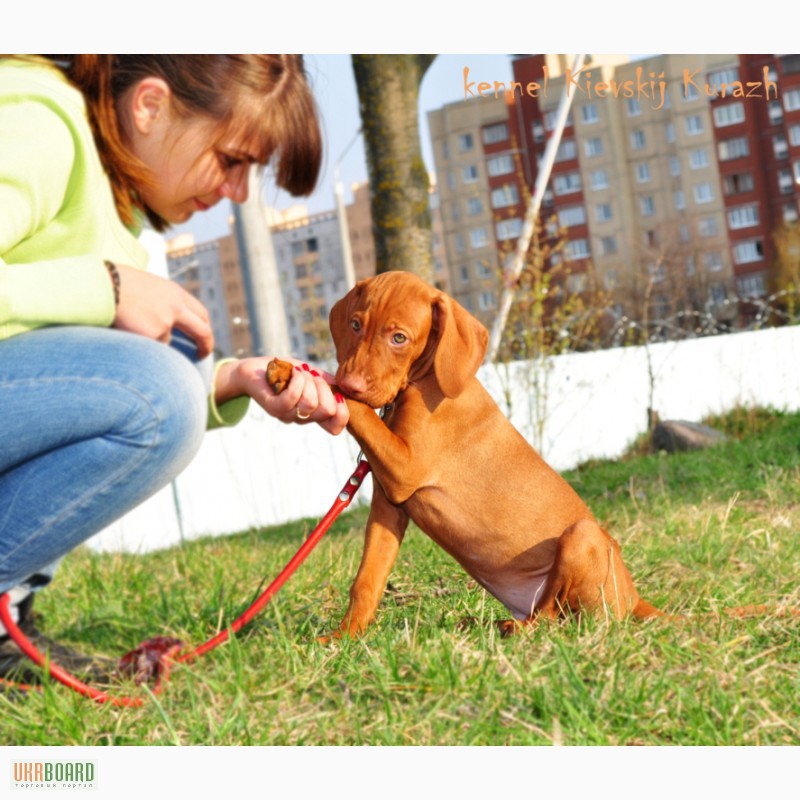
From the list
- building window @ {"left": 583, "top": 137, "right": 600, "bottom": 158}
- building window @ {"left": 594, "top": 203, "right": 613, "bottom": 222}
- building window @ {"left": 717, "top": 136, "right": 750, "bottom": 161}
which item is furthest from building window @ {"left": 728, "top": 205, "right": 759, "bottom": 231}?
building window @ {"left": 583, "top": 137, "right": 600, "bottom": 158}

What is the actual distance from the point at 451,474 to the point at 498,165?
4008cm

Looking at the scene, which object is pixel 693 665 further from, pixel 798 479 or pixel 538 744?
pixel 798 479

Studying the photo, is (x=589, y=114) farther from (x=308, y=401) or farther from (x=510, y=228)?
(x=308, y=401)

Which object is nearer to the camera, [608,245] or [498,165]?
[498,165]

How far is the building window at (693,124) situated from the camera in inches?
1612

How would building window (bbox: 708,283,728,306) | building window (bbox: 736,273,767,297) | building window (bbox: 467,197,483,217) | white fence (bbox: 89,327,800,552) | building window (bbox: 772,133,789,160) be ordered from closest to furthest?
white fence (bbox: 89,327,800,552) < building window (bbox: 772,133,789,160) < building window (bbox: 708,283,728,306) < building window (bbox: 736,273,767,297) < building window (bbox: 467,197,483,217)

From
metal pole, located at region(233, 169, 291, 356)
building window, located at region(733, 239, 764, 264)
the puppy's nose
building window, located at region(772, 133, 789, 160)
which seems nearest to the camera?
the puppy's nose

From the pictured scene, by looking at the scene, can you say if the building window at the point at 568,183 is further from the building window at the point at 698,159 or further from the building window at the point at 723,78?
the building window at the point at 723,78

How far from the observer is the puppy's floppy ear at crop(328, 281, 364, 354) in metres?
2.37

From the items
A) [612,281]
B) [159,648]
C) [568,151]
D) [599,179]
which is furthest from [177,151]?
[568,151]

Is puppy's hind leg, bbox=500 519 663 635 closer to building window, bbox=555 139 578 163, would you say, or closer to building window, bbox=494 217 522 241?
building window, bbox=494 217 522 241

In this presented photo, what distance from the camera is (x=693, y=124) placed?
138ft

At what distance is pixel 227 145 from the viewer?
2.41 metres
